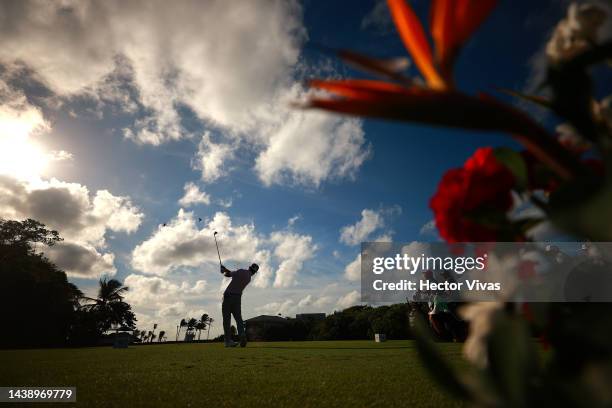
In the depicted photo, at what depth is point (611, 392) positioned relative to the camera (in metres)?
0.26

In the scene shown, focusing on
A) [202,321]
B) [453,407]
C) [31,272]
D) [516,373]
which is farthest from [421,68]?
[202,321]

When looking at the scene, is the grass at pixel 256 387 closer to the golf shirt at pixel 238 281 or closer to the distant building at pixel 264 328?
the golf shirt at pixel 238 281

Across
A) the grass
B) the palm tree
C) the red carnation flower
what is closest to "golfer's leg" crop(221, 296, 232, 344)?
the grass

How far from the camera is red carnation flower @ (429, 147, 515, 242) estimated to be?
0.54m

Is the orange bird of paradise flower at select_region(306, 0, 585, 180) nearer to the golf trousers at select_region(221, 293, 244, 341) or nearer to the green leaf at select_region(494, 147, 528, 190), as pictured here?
the green leaf at select_region(494, 147, 528, 190)

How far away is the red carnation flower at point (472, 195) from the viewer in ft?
1.77

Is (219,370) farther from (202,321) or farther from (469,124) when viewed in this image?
(202,321)

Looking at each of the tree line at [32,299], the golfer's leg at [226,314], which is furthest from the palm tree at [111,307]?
the golfer's leg at [226,314]

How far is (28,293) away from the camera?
33844 millimetres

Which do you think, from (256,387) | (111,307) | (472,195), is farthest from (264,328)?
(472,195)

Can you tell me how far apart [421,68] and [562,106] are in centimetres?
16

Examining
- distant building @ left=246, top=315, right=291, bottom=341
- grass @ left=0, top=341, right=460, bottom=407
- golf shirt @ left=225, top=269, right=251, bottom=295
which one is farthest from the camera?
distant building @ left=246, top=315, right=291, bottom=341

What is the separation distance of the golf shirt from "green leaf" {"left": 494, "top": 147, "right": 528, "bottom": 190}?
13.5m

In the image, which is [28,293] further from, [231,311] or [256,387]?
[256,387]
